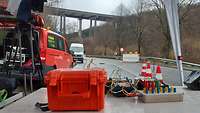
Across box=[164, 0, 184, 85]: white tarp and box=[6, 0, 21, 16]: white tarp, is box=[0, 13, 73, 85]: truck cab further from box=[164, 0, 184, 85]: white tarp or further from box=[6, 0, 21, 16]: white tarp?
box=[164, 0, 184, 85]: white tarp

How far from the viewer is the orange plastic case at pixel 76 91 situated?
13.3 feet

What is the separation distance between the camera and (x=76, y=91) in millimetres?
4098

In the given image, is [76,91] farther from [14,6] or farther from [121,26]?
[121,26]

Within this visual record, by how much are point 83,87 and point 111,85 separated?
1.38m

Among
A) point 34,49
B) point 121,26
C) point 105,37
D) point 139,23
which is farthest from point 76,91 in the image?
point 105,37

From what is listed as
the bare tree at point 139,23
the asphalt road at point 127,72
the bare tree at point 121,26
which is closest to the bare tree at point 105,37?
the bare tree at point 121,26

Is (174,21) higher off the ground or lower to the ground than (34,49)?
higher

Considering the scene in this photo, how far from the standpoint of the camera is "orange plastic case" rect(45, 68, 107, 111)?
4.07m

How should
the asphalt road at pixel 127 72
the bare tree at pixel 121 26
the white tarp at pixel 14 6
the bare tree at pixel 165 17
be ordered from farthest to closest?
Answer: the bare tree at pixel 121 26 → the bare tree at pixel 165 17 → the asphalt road at pixel 127 72 → the white tarp at pixel 14 6

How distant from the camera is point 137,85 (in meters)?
5.45

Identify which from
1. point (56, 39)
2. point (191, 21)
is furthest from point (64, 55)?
point (191, 21)

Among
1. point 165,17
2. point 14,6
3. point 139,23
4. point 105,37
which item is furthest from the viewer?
point 105,37

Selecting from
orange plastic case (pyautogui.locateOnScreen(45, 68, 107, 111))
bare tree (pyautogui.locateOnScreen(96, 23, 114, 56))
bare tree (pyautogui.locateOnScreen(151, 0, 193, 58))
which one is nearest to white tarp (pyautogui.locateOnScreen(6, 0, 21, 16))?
orange plastic case (pyautogui.locateOnScreen(45, 68, 107, 111))

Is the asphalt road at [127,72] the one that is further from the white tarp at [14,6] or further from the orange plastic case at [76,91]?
the orange plastic case at [76,91]
